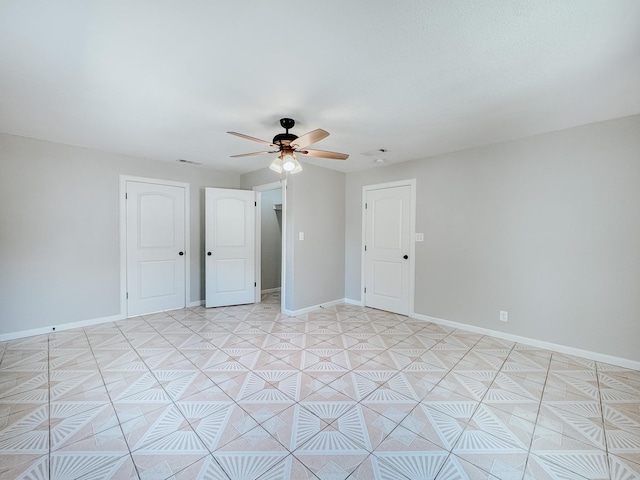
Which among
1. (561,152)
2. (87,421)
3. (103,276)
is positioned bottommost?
(87,421)

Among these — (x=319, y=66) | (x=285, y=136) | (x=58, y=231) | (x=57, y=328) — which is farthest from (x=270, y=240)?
(x=319, y=66)

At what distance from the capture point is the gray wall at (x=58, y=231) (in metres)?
→ 3.33

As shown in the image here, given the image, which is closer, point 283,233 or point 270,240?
point 283,233

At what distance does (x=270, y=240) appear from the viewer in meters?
6.11

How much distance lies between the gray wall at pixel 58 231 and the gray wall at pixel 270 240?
223 centimetres

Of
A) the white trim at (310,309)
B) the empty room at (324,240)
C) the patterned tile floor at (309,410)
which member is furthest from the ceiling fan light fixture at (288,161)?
the white trim at (310,309)

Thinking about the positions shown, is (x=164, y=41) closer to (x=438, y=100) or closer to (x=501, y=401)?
(x=438, y=100)

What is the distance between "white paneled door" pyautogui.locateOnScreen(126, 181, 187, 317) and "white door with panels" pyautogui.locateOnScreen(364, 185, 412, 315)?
307cm

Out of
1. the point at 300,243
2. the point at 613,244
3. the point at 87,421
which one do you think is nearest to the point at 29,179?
the point at 87,421

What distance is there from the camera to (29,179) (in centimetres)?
342

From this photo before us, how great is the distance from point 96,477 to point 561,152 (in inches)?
180

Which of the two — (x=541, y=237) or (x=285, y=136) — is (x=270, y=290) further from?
(x=541, y=237)

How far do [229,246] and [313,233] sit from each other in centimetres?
148

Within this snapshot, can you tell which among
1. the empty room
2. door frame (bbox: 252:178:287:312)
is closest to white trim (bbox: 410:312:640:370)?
the empty room
